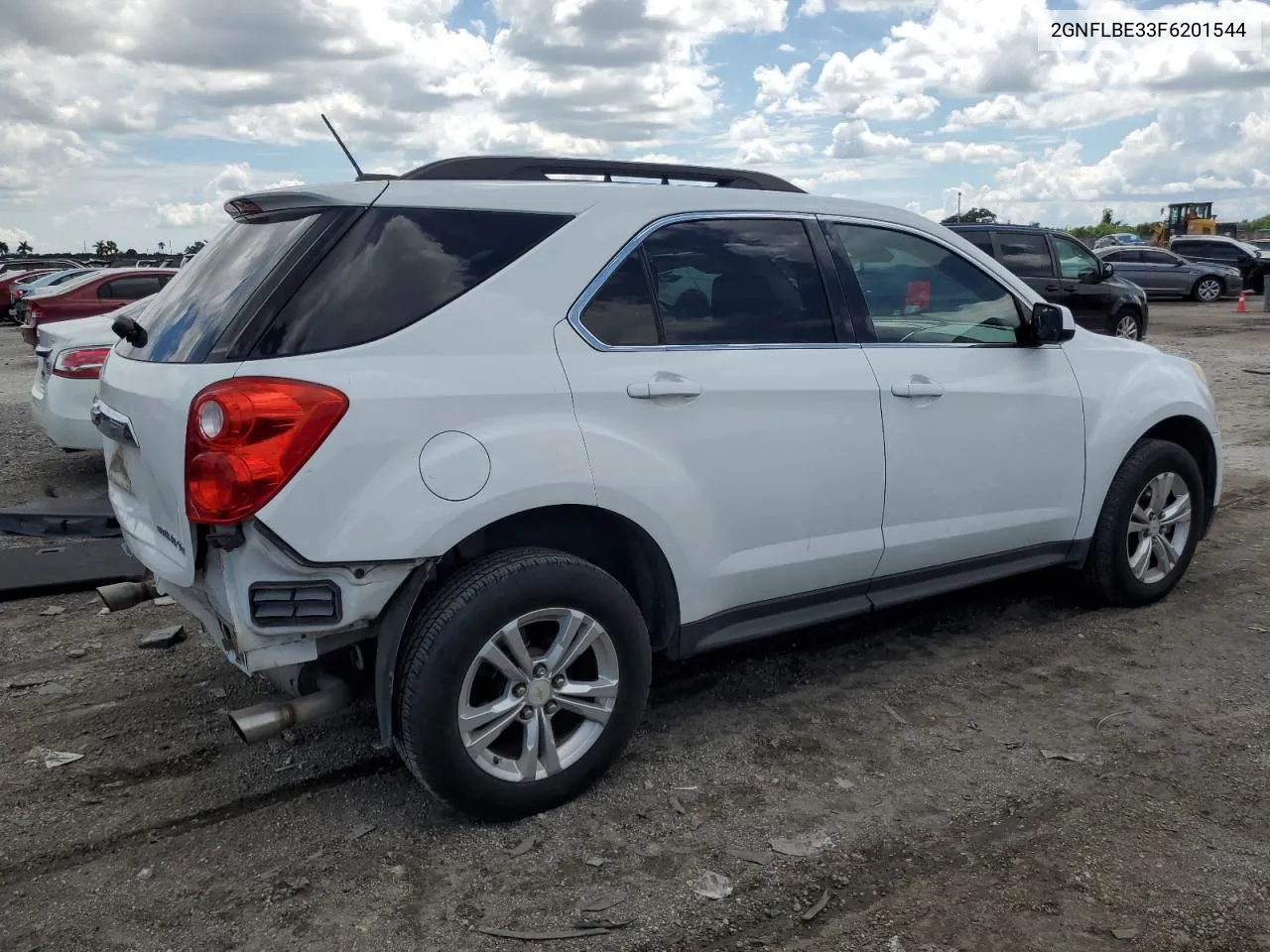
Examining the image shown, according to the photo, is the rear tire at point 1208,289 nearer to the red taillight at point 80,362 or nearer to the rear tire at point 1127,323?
the rear tire at point 1127,323

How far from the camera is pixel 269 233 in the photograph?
3326 mm

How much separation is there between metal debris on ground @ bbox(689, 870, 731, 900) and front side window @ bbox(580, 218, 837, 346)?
1.56m

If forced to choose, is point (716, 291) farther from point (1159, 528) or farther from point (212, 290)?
point (1159, 528)

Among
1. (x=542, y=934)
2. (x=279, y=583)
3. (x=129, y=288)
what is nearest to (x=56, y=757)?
(x=279, y=583)

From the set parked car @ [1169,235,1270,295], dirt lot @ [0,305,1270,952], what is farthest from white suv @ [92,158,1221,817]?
parked car @ [1169,235,1270,295]

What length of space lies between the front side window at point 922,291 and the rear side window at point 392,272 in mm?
1337

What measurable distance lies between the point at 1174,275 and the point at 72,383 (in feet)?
91.0

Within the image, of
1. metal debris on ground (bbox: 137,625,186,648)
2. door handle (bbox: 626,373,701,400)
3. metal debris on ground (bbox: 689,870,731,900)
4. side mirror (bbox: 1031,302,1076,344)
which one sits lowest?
metal debris on ground (bbox: 689,870,731,900)

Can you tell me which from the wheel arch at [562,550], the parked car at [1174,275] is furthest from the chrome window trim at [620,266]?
the parked car at [1174,275]

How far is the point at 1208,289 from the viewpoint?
28.8m

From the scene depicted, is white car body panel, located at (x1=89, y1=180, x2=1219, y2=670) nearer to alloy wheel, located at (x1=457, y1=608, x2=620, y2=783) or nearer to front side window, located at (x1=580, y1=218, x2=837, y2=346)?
front side window, located at (x1=580, y1=218, x2=837, y2=346)

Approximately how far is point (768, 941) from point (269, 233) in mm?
2383

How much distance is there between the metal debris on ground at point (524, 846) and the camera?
3.19 meters

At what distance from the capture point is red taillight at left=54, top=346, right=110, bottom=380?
7.68 m
